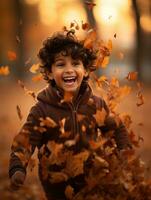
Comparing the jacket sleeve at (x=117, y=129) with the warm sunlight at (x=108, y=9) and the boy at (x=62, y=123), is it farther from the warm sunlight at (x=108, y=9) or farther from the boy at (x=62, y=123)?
the warm sunlight at (x=108, y=9)

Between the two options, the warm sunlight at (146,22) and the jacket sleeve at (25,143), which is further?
the warm sunlight at (146,22)

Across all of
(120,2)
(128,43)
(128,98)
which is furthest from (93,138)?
(128,43)

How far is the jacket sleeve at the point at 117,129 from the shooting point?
4.40 m

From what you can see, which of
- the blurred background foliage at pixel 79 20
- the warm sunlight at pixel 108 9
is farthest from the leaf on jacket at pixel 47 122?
the warm sunlight at pixel 108 9

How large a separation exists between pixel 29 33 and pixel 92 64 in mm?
25260

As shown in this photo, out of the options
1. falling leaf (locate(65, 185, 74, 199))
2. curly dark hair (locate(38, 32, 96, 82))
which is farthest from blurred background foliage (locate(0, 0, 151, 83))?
falling leaf (locate(65, 185, 74, 199))

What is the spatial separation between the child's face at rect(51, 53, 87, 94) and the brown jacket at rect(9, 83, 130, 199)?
0.10m

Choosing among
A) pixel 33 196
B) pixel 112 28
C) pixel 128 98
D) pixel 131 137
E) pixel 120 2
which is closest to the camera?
pixel 131 137

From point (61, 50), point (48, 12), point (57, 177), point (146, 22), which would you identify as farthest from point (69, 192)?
point (48, 12)

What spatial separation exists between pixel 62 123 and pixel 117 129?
0.52 m

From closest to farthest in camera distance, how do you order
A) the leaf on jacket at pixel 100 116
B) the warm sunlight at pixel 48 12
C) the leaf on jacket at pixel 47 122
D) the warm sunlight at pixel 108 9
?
1. the leaf on jacket at pixel 47 122
2. the leaf on jacket at pixel 100 116
3. the warm sunlight at pixel 108 9
4. the warm sunlight at pixel 48 12

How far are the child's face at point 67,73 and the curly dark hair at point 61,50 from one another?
0.05 m

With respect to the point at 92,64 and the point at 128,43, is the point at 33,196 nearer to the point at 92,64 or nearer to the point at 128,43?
the point at 92,64

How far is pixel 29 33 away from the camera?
1164 inches
